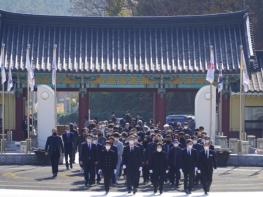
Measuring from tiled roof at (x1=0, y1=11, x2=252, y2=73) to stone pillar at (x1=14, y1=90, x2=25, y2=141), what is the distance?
62.4 inches

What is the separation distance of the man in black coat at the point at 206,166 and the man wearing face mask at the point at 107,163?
2.71 meters

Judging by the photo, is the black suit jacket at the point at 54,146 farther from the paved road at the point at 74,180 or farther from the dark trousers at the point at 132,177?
the dark trousers at the point at 132,177

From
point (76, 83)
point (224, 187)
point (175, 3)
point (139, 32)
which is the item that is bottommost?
point (224, 187)

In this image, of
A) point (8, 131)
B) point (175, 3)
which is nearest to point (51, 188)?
point (8, 131)

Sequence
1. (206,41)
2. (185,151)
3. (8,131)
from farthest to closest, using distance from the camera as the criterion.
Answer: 1. (206,41)
2. (8,131)
3. (185,151)

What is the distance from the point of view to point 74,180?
2944cm

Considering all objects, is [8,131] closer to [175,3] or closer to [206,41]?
[206,41]

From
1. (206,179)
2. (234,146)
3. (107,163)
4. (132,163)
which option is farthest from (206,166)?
(234,146)

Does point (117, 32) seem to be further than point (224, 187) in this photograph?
Yes

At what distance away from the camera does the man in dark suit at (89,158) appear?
91.0ft

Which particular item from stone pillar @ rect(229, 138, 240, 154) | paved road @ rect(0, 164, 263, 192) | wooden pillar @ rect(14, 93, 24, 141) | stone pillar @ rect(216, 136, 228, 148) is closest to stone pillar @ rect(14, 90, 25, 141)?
wooden pillar @ rect(14, 93, 24, 141)

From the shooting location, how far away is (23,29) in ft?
149

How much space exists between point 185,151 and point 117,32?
20.2 m

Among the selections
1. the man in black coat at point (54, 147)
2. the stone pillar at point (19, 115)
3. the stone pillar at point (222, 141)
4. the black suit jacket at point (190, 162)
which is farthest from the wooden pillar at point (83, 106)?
the black suit jacket at point (190, 162)
